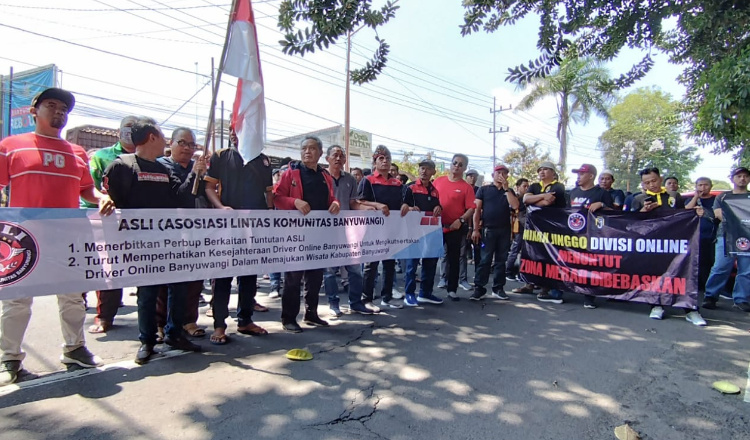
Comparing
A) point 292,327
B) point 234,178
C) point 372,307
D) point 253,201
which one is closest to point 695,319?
point 372,307

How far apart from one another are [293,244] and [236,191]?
2.35 ft

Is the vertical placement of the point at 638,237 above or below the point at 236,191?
below

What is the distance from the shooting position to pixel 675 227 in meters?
5.17

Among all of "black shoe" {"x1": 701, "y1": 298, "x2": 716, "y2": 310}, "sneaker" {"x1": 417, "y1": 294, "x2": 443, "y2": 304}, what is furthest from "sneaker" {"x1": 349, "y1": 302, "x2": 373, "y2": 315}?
"black shoe" {"x1": 701, "y1": 298, "x2": 716, "y2": 310}

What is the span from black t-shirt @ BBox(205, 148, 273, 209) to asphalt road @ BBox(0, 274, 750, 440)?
1285mm

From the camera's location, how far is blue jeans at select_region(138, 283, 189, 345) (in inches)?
131

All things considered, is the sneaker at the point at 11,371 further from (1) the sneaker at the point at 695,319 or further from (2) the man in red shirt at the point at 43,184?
(1) the sneaker at the point at 695,319

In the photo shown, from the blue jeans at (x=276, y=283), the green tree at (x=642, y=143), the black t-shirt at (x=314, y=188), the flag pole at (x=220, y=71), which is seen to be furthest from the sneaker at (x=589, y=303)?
the green tree at (x=642, y=143)

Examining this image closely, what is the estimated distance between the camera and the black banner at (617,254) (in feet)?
16.6

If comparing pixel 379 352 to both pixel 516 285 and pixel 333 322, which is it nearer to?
pixel 333 322

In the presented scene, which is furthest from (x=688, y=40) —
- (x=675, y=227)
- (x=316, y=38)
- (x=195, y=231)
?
(x=195, y=231)

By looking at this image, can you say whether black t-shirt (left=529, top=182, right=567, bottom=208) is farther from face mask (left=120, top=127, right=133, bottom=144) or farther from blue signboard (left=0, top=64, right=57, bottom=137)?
blue signboard (left=0, top=64, right=57, bottom=137)

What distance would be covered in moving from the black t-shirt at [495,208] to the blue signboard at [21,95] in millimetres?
19722

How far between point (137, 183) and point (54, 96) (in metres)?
0.79
